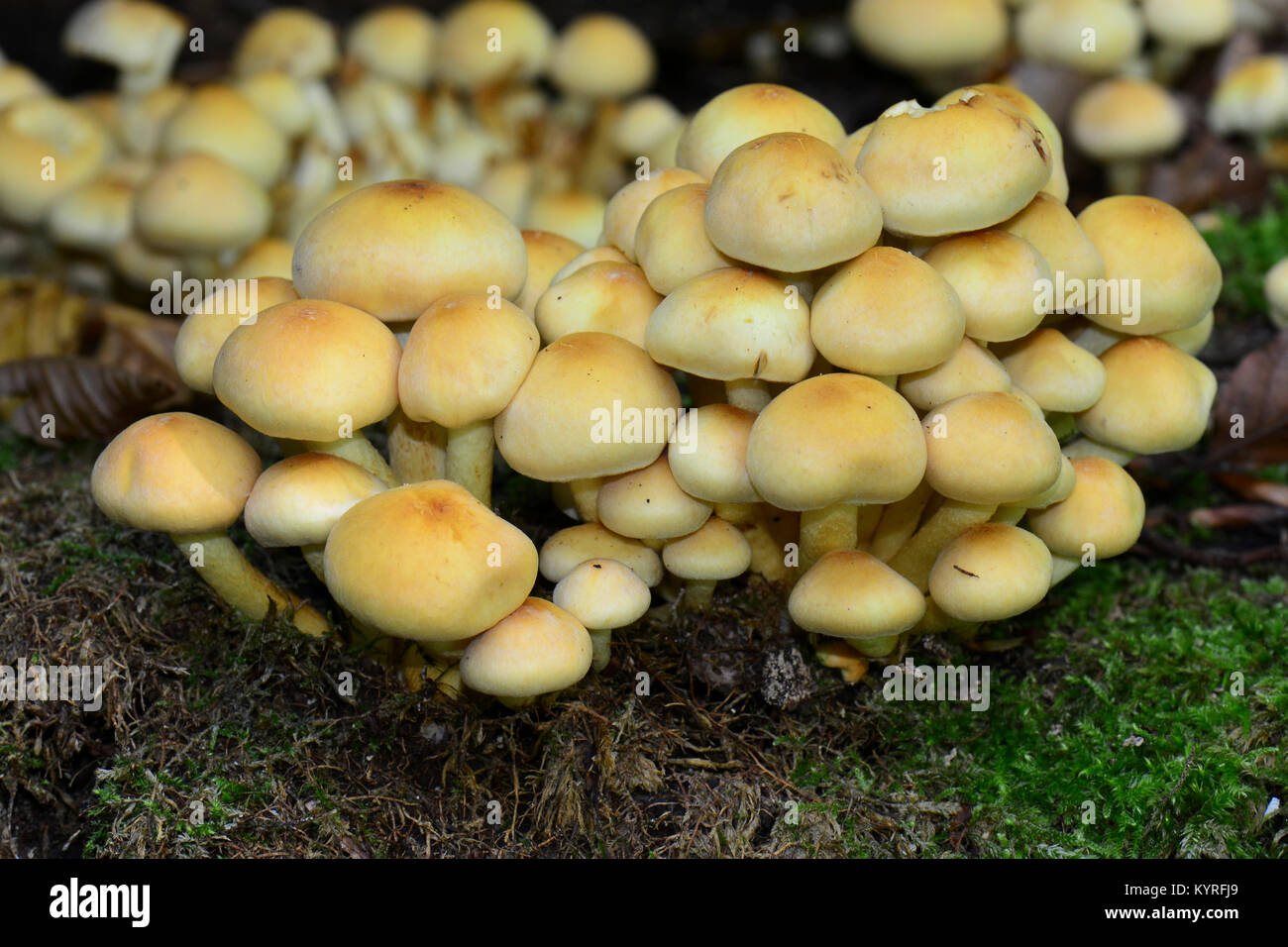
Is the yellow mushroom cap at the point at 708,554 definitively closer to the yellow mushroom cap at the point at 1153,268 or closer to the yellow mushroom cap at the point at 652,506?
the yellow mushroom cap at the point at 652,506

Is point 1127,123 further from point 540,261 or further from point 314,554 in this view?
point 314,554

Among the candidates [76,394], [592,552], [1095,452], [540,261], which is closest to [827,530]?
[592,552]

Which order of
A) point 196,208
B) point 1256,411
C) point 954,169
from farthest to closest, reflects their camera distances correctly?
point 196,208 → point 1256,411 → point 954,169

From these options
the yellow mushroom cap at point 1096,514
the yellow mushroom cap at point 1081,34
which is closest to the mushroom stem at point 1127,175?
the yellow mushroom cap at point 1081,34

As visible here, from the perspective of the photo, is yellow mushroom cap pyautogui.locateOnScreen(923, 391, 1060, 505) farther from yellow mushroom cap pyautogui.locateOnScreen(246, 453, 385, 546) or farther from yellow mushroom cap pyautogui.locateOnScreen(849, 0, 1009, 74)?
yellow mushroom cap pyautogui.locateOnScreen(849, 0, 1009, 74)

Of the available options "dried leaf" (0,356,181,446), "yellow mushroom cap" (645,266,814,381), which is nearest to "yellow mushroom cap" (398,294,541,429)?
"yellow mushroom cap" (645,266,814,381)
